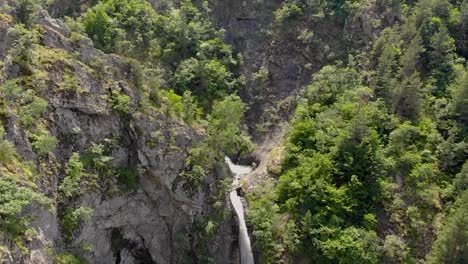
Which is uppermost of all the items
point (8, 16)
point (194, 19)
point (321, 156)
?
point (8, 16)

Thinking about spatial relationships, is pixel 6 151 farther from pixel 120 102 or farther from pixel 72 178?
pixel 120 102

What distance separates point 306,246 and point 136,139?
18.3 meters

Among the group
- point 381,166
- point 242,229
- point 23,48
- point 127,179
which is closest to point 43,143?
point 23,48

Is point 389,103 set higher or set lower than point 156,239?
higher

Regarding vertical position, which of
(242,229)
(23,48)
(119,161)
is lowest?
(242,229)

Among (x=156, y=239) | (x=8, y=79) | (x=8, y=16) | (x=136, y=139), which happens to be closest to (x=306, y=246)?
(x=156, y=239)

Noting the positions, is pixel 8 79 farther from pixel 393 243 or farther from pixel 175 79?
pixel 393 243

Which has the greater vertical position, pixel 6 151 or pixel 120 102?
pixel 6 151

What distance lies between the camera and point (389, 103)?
49.7 metres

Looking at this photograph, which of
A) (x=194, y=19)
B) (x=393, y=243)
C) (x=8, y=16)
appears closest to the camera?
(x=8, y=16)

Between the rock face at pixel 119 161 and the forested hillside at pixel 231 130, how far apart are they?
0.41 ft

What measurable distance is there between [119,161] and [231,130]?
1211cm

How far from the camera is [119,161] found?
36625 mm

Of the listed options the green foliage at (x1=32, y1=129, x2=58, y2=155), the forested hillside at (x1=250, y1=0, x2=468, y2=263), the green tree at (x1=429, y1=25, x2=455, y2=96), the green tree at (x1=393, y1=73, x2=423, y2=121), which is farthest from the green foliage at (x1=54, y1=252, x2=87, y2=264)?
the green tree at (x1=429, y1=25, x2=455, y2=96)
